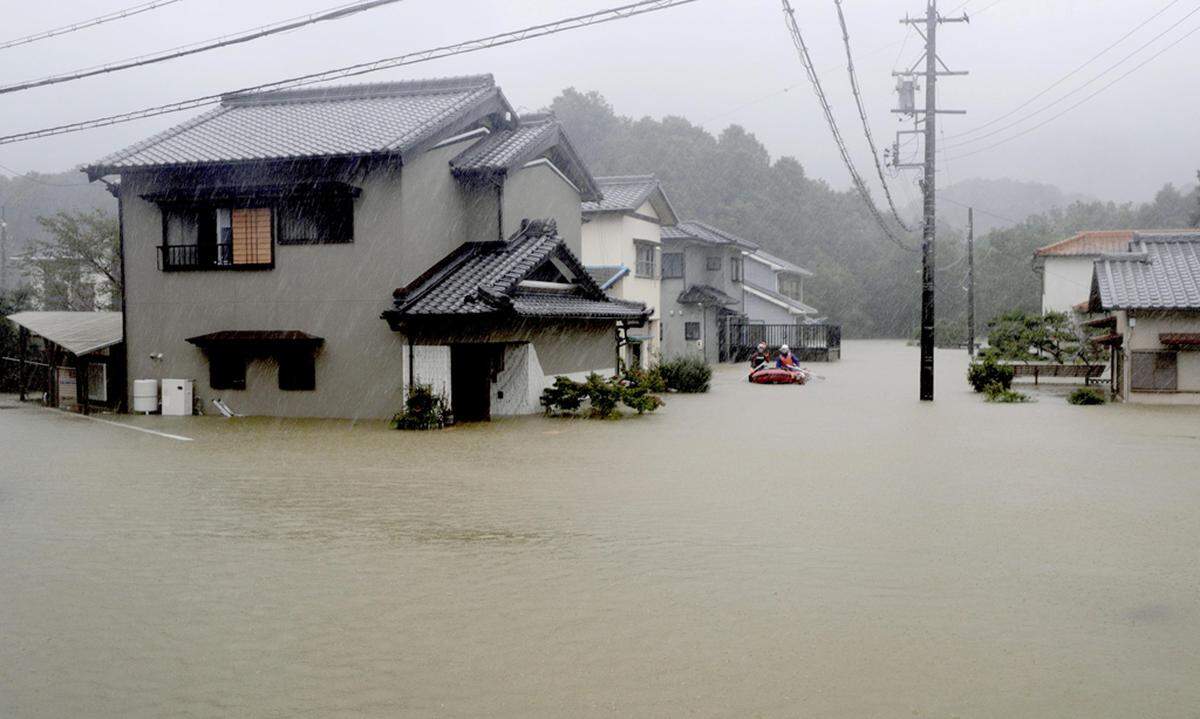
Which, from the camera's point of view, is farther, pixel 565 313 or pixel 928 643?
pixel 565 313

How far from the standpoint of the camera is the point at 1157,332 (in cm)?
2380

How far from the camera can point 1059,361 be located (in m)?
33.5

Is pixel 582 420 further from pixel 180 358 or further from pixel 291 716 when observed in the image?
pixel 291 716

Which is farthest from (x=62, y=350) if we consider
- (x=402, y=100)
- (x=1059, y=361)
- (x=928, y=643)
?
(x=1059, y=361)

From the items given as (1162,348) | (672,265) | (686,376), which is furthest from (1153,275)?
(672,265)

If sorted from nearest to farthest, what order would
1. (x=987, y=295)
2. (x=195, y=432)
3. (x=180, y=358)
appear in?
(x=195, y=432)
(x=180, y=358)
(x=987, y=295)

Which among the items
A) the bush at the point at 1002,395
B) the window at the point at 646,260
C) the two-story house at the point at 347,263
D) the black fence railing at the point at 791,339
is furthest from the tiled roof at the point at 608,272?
the black fence railing at the point at 791,339

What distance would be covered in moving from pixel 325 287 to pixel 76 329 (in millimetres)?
8883

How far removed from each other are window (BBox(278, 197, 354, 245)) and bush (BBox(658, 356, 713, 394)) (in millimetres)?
10964

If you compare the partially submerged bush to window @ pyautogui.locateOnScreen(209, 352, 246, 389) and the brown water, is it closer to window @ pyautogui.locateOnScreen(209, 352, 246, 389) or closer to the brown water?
the brown water

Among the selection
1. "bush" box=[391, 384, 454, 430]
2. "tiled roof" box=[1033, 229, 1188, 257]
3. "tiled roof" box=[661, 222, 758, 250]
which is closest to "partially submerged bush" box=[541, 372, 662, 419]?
"bush" box=[391, 384, 454, 430]

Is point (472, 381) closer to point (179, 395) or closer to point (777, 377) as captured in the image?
point (179, 395)

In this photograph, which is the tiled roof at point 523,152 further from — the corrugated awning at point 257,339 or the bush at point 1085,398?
the bush at point 1085,398

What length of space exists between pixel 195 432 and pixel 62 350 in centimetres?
922
